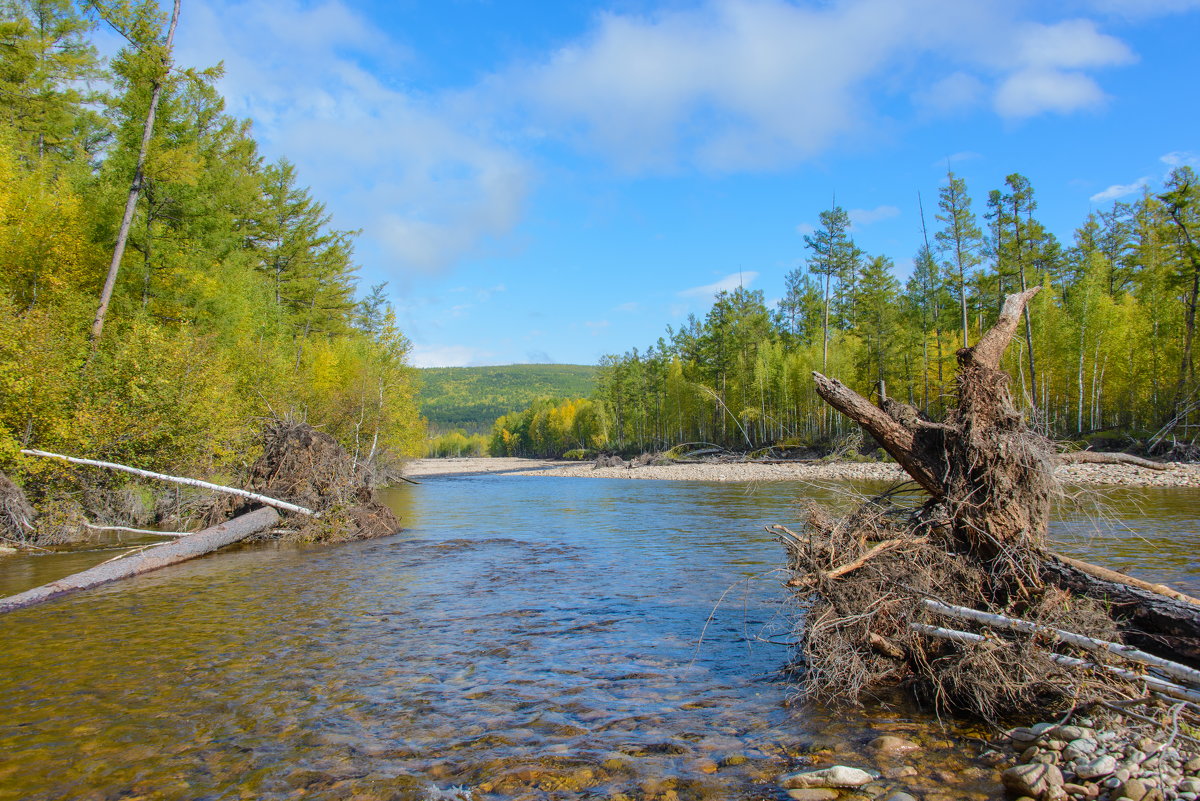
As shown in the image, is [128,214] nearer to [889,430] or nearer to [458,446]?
[889,430]

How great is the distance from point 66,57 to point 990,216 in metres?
48.8

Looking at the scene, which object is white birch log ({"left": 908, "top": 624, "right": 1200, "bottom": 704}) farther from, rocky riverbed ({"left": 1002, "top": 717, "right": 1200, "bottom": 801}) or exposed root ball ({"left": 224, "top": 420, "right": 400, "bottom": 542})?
exposed root ball ({"left": 224, "top": 420, "right": 400, "bottom": 542})

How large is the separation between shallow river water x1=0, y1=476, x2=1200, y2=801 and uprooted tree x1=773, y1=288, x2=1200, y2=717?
1.54ft

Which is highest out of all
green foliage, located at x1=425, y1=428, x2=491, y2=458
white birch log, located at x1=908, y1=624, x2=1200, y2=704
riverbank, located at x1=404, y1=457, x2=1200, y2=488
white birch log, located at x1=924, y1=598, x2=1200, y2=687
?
white birch log, located at x1=924, y1=598, x2=1200, y2=687

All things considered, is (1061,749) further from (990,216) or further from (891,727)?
(990,216)

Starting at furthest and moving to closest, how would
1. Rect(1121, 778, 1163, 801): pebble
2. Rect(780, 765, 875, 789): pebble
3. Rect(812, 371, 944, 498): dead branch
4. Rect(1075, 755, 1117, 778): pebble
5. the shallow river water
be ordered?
Rect(812, 371, 944, 498): dead branch, the shallow river water, Rect(780, 765, 875, 789): pebble, Rect(1075, 755, 1117, 778): pebble, Rect(1121, 778, 1163, 801): pebble

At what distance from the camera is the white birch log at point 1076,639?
413 centimetres

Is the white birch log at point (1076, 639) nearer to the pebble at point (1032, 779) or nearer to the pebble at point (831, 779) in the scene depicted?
the pebble at point (1032, 779)

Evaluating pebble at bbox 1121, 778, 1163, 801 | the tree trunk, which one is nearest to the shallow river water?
pebble at bbox 1121, 778, 1163, 801

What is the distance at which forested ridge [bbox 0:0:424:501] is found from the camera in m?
13.7

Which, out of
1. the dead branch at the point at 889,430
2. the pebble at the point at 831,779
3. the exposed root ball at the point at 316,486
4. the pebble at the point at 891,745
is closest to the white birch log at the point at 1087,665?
the pebble at the point at 891,745

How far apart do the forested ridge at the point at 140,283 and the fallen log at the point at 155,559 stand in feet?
8.52

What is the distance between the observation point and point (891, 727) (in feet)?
16.5

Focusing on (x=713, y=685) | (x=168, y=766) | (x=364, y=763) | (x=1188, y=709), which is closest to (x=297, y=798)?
(x=364, y=763)
